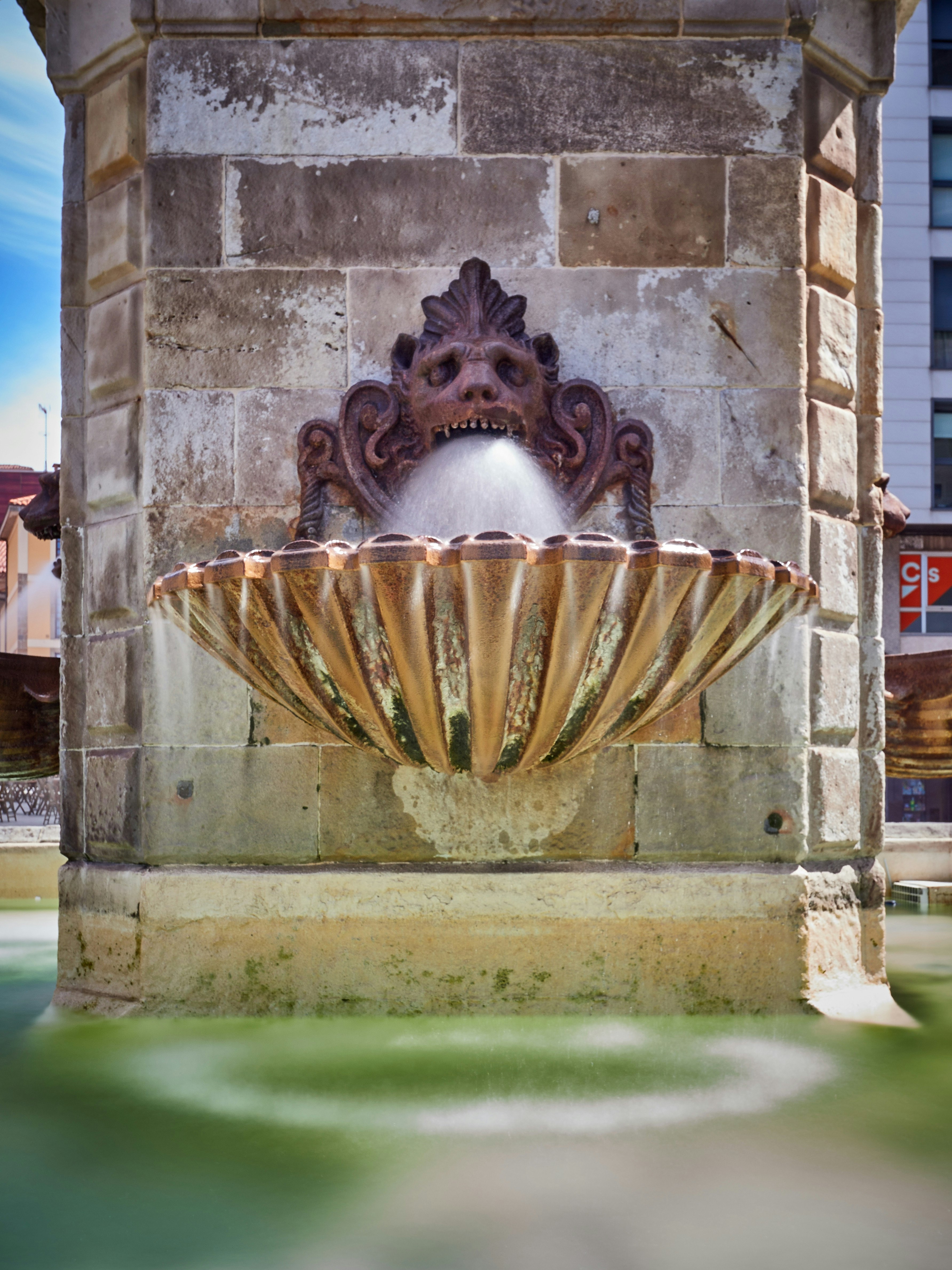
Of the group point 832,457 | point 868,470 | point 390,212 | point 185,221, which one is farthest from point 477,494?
point 868,470

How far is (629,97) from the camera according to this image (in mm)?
3889

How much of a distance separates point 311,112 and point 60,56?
3.37 ft

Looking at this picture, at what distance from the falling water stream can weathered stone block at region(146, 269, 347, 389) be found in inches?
17.1

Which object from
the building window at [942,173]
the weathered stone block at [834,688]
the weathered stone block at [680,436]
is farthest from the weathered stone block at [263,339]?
the building window at [942,173]

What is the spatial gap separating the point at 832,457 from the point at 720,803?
3.89 feet

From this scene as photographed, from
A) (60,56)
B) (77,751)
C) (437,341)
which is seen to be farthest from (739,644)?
(60,56)

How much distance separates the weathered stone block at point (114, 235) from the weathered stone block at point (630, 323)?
29.1 inches

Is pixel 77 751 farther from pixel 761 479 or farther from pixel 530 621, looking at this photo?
pixel 761 479

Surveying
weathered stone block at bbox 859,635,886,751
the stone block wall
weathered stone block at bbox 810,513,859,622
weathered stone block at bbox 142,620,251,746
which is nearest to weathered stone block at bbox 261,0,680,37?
the stone block wall

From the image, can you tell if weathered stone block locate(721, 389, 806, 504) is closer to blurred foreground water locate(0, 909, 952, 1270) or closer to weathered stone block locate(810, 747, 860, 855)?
weathered stone block locate(810, 747, 860, 855)

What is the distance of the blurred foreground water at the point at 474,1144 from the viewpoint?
1.93 metres

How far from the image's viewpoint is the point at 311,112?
3871 mm

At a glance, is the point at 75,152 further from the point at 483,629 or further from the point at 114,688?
the point at 483,629

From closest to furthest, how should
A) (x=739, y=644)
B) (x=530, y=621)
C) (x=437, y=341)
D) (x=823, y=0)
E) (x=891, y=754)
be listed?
(x=530, y=621), (x=739, y=644), (x=437, y=341), (x=823, y=0), (x=891, y=754)
